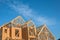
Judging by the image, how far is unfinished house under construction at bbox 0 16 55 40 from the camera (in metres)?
39.8

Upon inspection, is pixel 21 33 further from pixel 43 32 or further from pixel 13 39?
pixel 43 32

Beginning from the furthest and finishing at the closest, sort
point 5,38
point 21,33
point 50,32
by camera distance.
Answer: point 50,32 → point 21,33 → point 5,38

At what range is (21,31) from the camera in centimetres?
4231

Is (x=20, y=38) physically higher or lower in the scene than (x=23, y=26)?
lower

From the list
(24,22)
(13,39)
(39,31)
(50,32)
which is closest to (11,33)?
(13,39)

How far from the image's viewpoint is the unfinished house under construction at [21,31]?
39.8 m

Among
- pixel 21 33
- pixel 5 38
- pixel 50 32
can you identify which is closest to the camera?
pixel 5 38

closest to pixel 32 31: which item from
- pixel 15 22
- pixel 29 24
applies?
pixel 29 24

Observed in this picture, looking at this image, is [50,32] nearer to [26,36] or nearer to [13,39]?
[26,36]

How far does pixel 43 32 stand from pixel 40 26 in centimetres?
259

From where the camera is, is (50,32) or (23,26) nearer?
(23,26)

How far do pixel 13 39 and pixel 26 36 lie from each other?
364 cm

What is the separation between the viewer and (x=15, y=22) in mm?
41188

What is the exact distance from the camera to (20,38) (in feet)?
135
